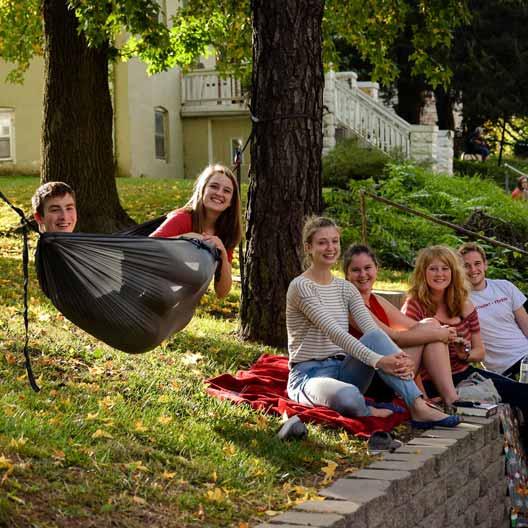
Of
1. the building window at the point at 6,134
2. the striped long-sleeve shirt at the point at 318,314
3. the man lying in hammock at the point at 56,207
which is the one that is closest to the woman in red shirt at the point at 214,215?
the man lying in hammock at the point at 56,207

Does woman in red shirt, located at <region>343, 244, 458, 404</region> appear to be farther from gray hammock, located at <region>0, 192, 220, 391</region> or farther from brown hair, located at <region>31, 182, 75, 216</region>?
brown hair, located at <region>31, 182, 75, 216</region>

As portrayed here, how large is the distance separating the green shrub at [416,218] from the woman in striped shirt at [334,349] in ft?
18.4

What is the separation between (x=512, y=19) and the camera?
2739 cm

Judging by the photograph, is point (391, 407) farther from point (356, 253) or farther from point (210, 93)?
point (210, 93)

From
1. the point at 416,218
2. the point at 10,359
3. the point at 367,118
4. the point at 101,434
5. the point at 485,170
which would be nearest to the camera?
the point at 101,434

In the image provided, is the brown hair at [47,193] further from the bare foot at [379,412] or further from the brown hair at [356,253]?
the bare foot at [379,412]

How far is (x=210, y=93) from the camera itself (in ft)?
82.1

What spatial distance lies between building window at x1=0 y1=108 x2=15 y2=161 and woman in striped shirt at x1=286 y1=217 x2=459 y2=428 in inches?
716

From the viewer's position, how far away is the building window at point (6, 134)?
23062 mm

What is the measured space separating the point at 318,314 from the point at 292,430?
0.82 m

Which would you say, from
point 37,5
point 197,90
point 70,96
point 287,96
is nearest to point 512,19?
point 197,90

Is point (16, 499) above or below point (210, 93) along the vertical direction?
below

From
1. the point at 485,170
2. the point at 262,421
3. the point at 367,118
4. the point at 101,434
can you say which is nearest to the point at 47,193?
the point at 101,434

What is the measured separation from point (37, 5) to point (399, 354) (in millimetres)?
10857
